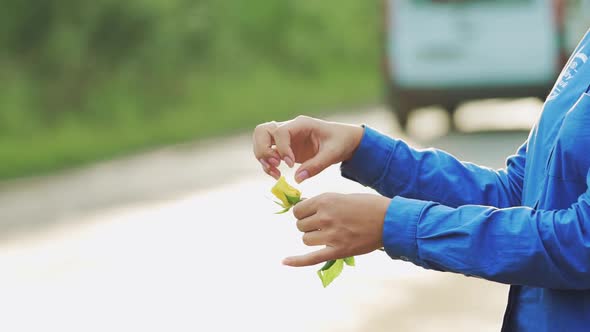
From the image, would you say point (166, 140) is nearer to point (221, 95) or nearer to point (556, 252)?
point (221, 95)

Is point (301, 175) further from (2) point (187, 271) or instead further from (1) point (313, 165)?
(2) point (187, 271)

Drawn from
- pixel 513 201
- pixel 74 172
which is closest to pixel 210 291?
pixel 513 201

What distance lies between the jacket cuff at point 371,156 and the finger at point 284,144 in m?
0.16

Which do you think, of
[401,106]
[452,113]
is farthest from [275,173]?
[452,113]

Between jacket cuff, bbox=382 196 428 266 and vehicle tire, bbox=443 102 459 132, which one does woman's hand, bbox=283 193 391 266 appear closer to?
jacket cuff, bbox=382 196 428 266

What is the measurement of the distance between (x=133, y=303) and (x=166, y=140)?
27.4 feet

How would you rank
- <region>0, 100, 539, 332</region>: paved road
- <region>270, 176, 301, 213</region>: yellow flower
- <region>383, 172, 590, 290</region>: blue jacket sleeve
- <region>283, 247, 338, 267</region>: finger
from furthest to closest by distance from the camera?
<region>0, 100, 539, 332</region>: paved road
<region>270, 176, 301, 213</region>: yellow flower
<region>283, 247, 338, 267</region>: finger
<region>383, 172, 590, 290</region>: blue jacket sleeve

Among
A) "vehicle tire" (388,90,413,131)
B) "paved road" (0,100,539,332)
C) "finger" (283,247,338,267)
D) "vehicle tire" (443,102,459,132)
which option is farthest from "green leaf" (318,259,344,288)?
"vehicle tire" (443,102,459,132)

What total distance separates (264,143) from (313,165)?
0.11m

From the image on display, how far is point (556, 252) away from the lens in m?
1.97

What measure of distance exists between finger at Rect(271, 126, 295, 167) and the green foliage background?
9.45 meters

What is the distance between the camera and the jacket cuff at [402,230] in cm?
205

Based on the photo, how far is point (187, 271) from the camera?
273 inches

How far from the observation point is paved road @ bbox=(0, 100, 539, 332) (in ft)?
19.1
